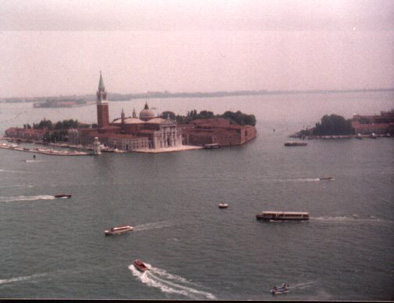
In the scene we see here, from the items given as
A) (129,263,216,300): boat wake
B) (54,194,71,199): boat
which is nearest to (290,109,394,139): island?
(54,194,71,199): boat

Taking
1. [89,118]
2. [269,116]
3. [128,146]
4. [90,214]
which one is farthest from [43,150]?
[90,214]

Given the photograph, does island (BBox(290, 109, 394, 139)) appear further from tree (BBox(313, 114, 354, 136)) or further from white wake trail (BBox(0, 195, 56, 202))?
white wake trail (BBox(0, 195, 56, 202))

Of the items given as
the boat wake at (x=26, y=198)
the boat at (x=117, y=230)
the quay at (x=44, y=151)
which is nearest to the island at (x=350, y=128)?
the quay at (x=44, y=151)

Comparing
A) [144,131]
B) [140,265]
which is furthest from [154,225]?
[144,131]

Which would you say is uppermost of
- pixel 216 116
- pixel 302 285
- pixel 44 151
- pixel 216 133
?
pixel 216 116

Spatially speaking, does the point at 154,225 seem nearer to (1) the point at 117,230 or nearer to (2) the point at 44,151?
(1) the point at 117,230

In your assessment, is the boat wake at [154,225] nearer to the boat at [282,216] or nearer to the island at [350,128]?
the boat at [282,216]
